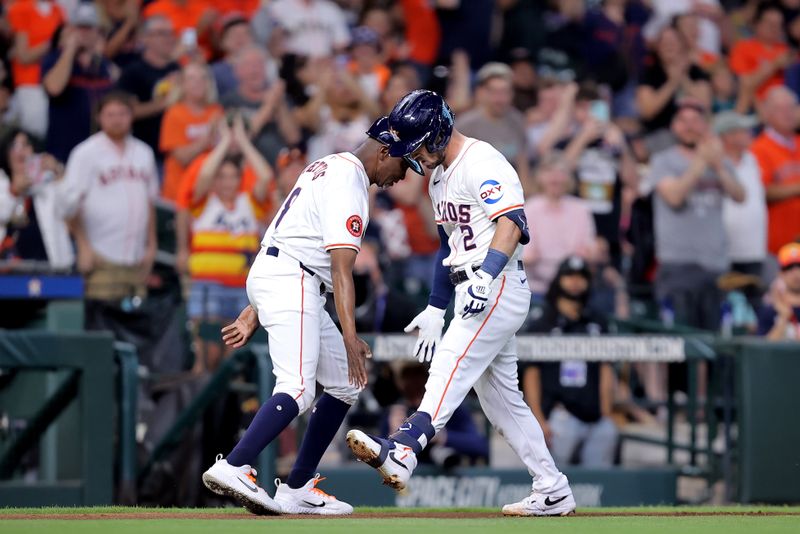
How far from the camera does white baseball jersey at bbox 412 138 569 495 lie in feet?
22.9

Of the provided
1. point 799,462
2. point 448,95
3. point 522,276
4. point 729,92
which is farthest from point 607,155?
point 522,276

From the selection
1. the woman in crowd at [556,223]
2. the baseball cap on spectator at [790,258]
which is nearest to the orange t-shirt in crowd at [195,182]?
the woman in crowd at [556,223]

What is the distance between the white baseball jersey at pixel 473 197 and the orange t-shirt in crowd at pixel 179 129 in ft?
19.7

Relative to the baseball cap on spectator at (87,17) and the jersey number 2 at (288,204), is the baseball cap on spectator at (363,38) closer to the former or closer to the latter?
the baseball cap on spectator at (87,17)

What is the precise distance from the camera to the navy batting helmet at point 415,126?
6.96 meters

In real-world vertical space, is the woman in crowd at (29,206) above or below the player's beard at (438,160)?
below

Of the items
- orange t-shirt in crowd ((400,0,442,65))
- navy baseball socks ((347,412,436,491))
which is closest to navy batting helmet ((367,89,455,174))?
navy baseball socks ((347,412,436,491))

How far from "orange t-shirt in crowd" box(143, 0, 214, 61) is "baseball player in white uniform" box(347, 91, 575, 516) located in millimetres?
7170

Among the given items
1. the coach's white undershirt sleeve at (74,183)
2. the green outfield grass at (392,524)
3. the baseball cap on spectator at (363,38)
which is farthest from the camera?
the baseball cap on spectator at (363,38)

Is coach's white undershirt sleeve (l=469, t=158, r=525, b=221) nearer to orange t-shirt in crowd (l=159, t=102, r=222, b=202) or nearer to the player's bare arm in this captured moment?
the player's bare arm

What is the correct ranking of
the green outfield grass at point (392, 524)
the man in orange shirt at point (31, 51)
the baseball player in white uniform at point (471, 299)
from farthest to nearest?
the man in orange shirt at point (31, 51), the baseball player in white uniform at point (471, 299), the green outfield grass at point (392, 524)

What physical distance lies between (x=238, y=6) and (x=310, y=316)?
7995 millimetres

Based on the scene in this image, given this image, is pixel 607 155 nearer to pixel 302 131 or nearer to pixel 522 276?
pixel 302 131

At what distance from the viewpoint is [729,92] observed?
16.0 m
